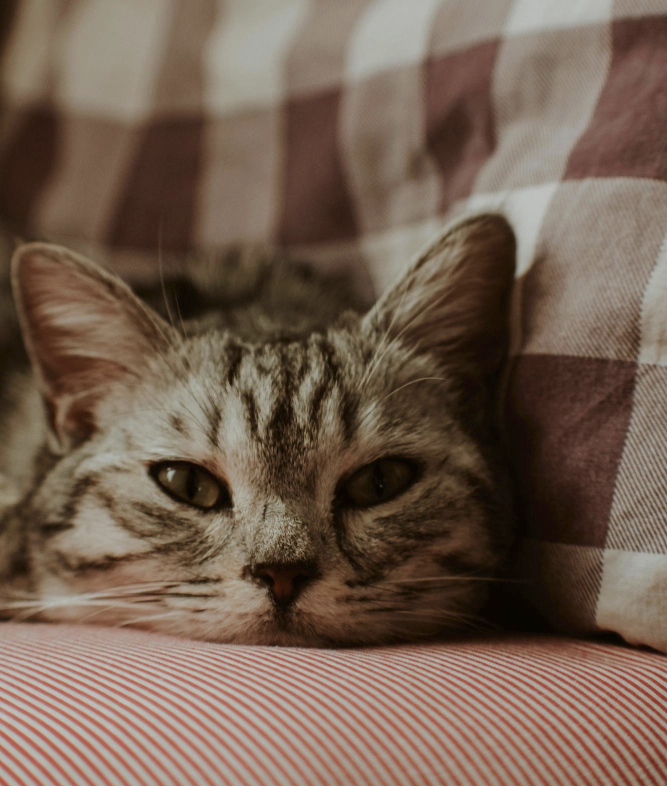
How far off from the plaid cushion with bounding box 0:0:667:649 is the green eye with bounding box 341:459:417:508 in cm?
16

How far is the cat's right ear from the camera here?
3.33ft

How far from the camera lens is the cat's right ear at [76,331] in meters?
1.02

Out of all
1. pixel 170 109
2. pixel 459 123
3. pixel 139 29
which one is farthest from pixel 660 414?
pixel 139 29

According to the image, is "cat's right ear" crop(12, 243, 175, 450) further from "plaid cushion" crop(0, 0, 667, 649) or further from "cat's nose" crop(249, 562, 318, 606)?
"plaid cushion" crop(0, 0, 667, 649)

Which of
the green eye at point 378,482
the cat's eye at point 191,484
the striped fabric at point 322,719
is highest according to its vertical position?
the green eye at point 378,482

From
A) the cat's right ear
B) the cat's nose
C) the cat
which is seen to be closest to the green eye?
the cat

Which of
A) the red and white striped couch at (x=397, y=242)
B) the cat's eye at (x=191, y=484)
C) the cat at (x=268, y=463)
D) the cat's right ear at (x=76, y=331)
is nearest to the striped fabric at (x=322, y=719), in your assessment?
the red and white striped couch at (x=397, y=242)

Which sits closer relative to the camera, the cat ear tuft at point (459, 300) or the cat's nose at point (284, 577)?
the cat's nose at point (284, 577)

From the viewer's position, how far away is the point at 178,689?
66 centimetres

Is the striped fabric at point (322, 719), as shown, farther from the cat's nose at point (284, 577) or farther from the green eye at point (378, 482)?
the green eye at point (378, 482)

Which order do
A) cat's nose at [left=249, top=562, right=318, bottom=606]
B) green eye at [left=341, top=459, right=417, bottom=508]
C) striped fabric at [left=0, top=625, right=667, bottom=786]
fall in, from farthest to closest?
green eye at [left=341, top=459, right=417, bottom=508] < cat's nose at [left=249, top=562, right=318, bottom=606] < striped fabric at [left=0, top=625, right=667, bottom=786]

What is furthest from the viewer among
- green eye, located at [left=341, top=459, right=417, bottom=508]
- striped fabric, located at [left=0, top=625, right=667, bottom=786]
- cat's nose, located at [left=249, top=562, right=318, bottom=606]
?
green eye, located at [left=341, top=459, right=417, bottom=508]

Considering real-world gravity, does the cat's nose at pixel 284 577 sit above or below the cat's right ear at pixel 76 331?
below

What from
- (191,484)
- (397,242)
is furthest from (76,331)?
(397,242)
